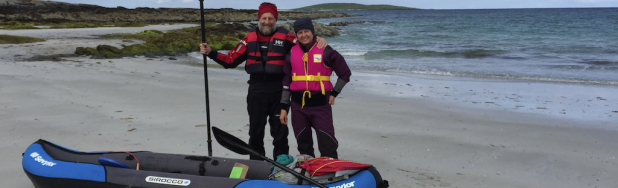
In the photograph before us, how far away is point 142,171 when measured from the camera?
2.88 meters

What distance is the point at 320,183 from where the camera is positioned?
2787 millimetres

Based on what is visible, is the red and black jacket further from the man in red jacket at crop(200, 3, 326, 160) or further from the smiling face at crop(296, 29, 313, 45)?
the smiling face at crop(296, 29, 313, 45)

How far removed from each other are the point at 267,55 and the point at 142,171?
4.29 ft

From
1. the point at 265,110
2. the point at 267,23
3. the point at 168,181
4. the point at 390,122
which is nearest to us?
the point at 168,181

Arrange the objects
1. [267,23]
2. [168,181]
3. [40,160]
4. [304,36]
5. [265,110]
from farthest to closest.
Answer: [265,110] < [267,23] < [304,36] < [40,160] < [168,181]

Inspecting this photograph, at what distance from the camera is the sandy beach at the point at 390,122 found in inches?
158

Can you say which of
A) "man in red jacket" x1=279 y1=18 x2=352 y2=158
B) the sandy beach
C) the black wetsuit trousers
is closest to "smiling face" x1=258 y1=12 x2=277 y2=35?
"man in red jacket" x1=279 y1=18 x2=352 y2=158

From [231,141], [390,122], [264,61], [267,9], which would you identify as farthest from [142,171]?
[390,122]

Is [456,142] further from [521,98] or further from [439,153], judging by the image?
[521,98]

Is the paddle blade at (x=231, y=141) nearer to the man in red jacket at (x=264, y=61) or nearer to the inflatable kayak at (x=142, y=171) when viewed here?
the inflatable kayak at (x=142, y=171)

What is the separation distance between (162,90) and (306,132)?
14.8 feet

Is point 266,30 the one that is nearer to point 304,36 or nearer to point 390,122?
point 304,36

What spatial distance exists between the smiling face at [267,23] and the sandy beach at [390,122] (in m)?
1.36

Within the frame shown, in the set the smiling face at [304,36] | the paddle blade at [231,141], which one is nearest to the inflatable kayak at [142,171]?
the paddle blade at [231,141]
